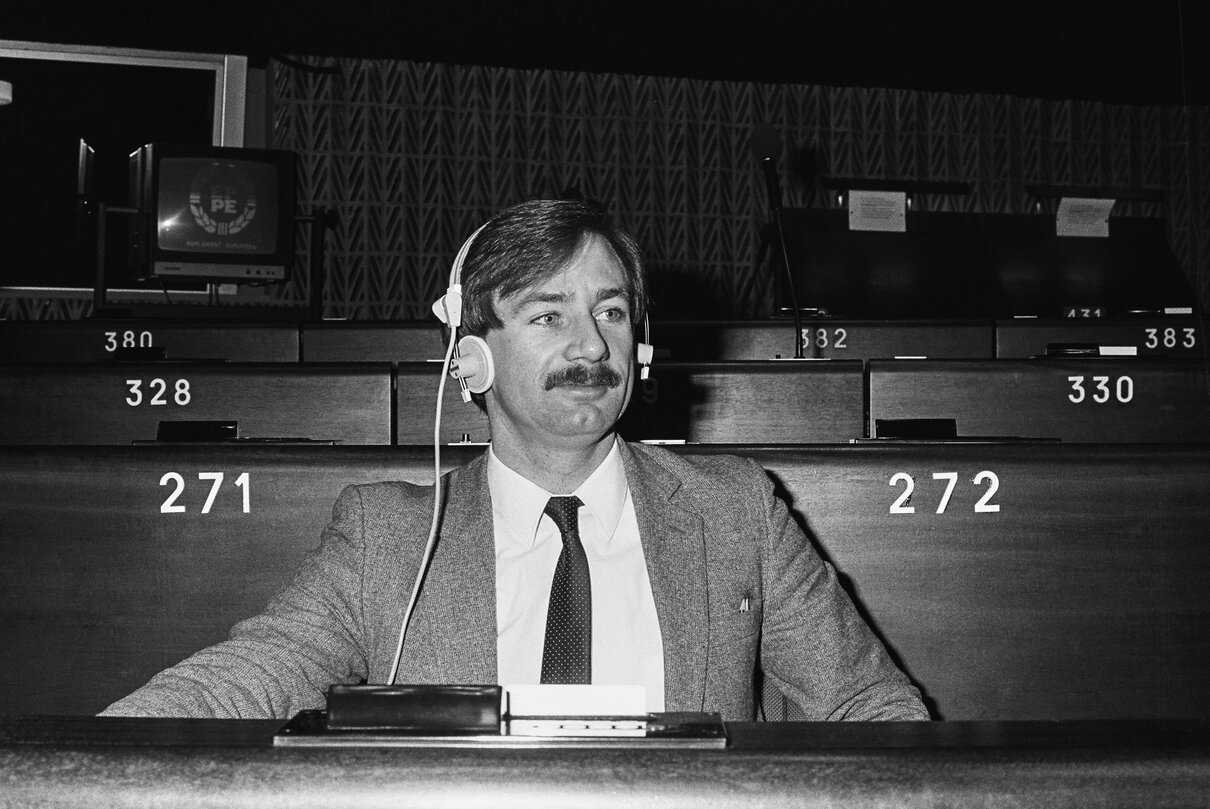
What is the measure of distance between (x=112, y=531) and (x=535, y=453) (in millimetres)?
592

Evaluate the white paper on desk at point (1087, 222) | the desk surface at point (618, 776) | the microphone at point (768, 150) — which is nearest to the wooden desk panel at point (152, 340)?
the microphone at point (768, 150)

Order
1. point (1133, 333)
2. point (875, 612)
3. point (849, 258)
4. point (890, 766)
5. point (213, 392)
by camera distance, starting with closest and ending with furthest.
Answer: point (890, 766), point (875, 612), point (213, 392), point (1133, 333), point (849, 258)

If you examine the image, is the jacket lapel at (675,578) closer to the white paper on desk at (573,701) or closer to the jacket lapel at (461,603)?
the jacket lapel at (461,603)

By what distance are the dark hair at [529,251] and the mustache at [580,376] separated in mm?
104

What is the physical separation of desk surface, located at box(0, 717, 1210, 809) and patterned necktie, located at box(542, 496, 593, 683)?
0.83 metres

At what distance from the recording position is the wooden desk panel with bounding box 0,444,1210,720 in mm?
1556

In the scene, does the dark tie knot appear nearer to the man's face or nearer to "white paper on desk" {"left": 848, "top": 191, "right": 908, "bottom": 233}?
the man's face

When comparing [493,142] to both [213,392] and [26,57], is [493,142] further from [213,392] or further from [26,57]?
[213,392]

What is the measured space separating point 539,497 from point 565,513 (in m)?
0.04

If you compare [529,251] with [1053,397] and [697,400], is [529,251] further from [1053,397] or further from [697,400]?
[1053,397]

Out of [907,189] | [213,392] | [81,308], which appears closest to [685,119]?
[907,189]

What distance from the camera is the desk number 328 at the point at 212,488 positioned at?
5.25 ft

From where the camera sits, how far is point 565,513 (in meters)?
1.42

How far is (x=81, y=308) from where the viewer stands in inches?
277
